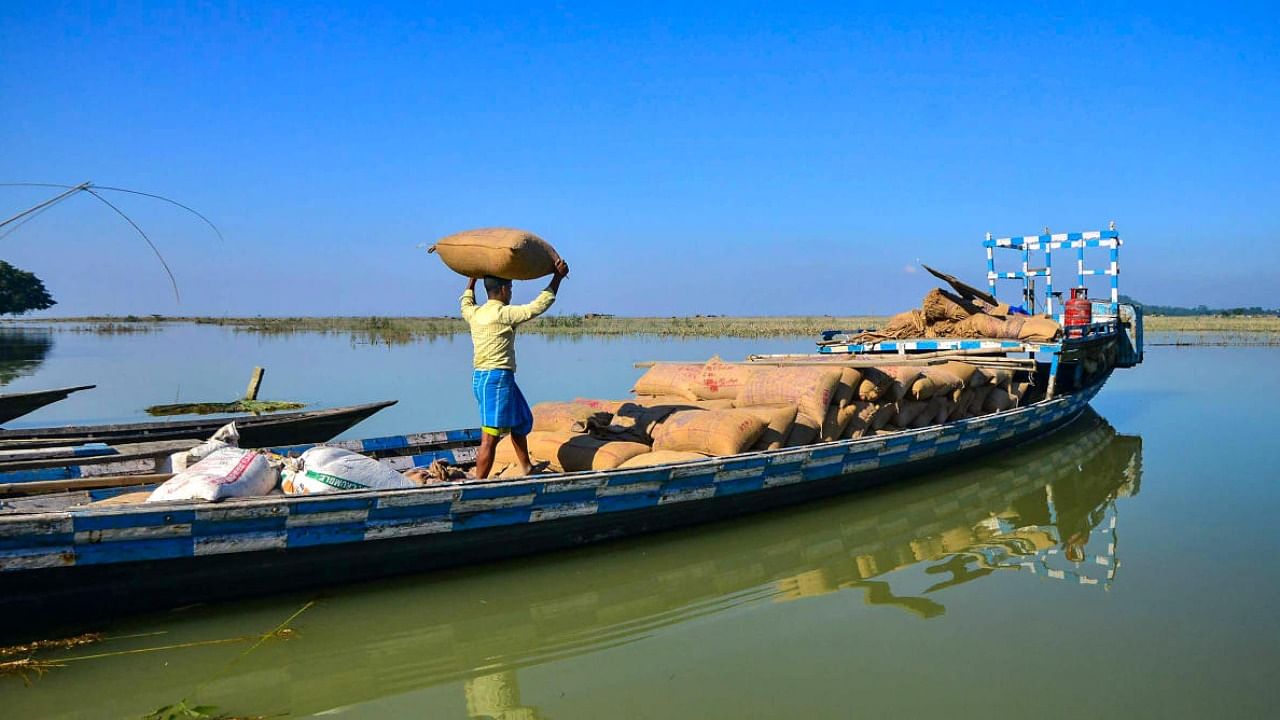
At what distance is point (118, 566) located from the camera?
350cm

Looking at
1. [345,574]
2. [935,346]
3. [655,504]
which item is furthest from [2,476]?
[935,346]

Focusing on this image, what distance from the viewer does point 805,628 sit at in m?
3.99

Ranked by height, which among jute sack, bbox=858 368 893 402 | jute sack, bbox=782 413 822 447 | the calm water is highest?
jute sack, bbox=858 368 893 402

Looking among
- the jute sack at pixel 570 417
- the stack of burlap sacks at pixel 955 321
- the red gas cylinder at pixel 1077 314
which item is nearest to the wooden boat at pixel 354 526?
the jute sack at pixel 570 417

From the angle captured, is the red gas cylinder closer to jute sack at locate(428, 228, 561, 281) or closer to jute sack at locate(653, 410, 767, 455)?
jute sack at locate(653, 410, 767, 455)

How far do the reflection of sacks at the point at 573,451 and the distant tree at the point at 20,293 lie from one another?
55287 millimetres

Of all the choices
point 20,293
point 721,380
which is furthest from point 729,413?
point 20,293

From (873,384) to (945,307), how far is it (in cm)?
466

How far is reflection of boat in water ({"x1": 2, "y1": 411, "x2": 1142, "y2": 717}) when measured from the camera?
11.1 ft

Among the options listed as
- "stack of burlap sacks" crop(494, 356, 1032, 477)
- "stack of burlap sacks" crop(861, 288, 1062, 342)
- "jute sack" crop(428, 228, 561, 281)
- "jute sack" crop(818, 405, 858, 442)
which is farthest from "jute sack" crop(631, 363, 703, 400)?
"stack of burlap sacks" crop(861, 288, 1062, 342)

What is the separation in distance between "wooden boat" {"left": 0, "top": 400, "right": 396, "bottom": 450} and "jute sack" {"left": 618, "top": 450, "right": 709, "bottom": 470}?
4154 mm

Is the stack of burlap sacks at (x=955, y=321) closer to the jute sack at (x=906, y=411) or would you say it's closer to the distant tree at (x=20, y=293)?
the jute sack at (x=906, y=411)

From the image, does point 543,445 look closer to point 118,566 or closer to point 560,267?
point 560,267

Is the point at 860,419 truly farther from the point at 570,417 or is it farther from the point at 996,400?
the point at 996,400
